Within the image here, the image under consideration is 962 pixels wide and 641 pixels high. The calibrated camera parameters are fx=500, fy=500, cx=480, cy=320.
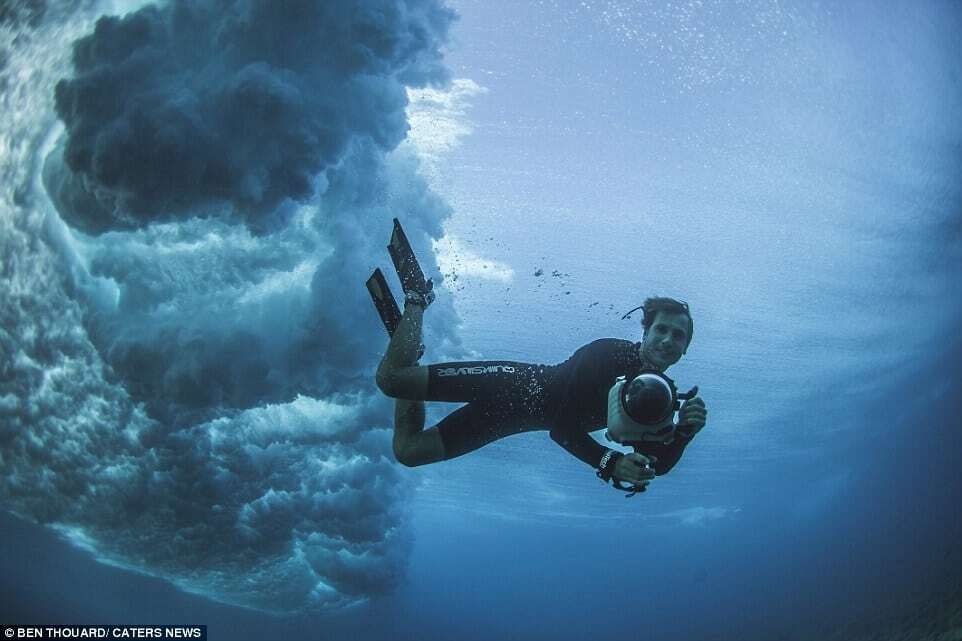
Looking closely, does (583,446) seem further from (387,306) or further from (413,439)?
(387,306)

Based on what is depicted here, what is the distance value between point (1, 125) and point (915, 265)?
2275cm

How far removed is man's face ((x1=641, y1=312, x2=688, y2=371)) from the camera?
4.04 meters

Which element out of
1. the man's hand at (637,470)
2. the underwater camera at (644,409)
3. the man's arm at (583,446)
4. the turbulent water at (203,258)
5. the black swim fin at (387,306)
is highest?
the turbulent water at (203,258)

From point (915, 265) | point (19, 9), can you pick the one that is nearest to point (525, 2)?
point (19, 9)

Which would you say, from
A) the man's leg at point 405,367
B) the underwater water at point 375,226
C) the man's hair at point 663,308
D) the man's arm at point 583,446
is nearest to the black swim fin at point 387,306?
the man's leg at point 405,367

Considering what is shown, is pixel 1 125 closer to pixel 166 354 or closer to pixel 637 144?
pixel 166 354

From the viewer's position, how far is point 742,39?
837 cm

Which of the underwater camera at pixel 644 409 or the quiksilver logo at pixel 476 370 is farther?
the quiksilver logo at pixel 476 370

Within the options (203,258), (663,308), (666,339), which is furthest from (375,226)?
(666,339)

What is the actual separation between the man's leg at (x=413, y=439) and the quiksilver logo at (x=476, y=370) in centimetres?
52

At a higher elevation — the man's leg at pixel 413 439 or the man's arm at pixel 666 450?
the man's leg at pixel 413 439

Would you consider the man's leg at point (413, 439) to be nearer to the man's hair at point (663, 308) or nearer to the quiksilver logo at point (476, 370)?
the quiksilver logo at point (476, 370)

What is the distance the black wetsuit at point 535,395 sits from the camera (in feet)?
13.7

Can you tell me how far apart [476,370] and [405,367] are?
0.65m
